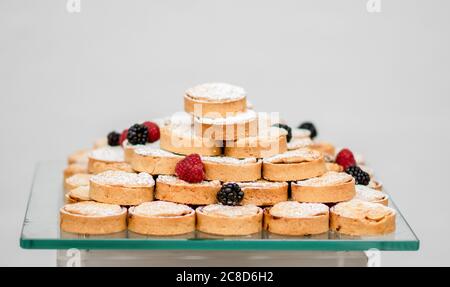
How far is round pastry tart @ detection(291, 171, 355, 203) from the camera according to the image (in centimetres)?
452

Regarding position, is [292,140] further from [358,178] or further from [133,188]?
[133,188]

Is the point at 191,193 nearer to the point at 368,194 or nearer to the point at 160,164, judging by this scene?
the point at 160,164

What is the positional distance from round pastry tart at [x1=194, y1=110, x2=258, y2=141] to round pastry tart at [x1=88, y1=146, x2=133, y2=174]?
1.22ft

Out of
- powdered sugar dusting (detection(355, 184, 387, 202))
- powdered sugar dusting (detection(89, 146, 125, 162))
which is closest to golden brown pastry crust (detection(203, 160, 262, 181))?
powdered sugar dusting (detection(355, 184, 387, 202))

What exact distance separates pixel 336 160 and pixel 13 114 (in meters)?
2.10

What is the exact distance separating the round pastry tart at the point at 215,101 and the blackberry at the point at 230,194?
41 centimetres

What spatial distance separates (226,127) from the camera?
15.2 feet

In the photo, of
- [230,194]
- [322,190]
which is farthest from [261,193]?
[322,190]

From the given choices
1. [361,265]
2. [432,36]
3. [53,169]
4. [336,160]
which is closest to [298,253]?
[361,265]

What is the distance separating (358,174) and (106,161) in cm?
110

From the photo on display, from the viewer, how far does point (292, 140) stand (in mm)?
5078

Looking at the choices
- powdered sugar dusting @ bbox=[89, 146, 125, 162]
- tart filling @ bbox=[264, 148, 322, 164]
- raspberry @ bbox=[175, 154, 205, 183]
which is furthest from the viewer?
powdered sugar dusting @ bbox=[89, 146, 125, 162]

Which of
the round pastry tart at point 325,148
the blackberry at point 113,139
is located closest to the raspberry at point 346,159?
the round pastry tart at point 325,148

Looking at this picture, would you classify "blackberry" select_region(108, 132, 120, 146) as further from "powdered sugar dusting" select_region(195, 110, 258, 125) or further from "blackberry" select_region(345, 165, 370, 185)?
"blackberry" select_region(345, 165, 370, 185)
